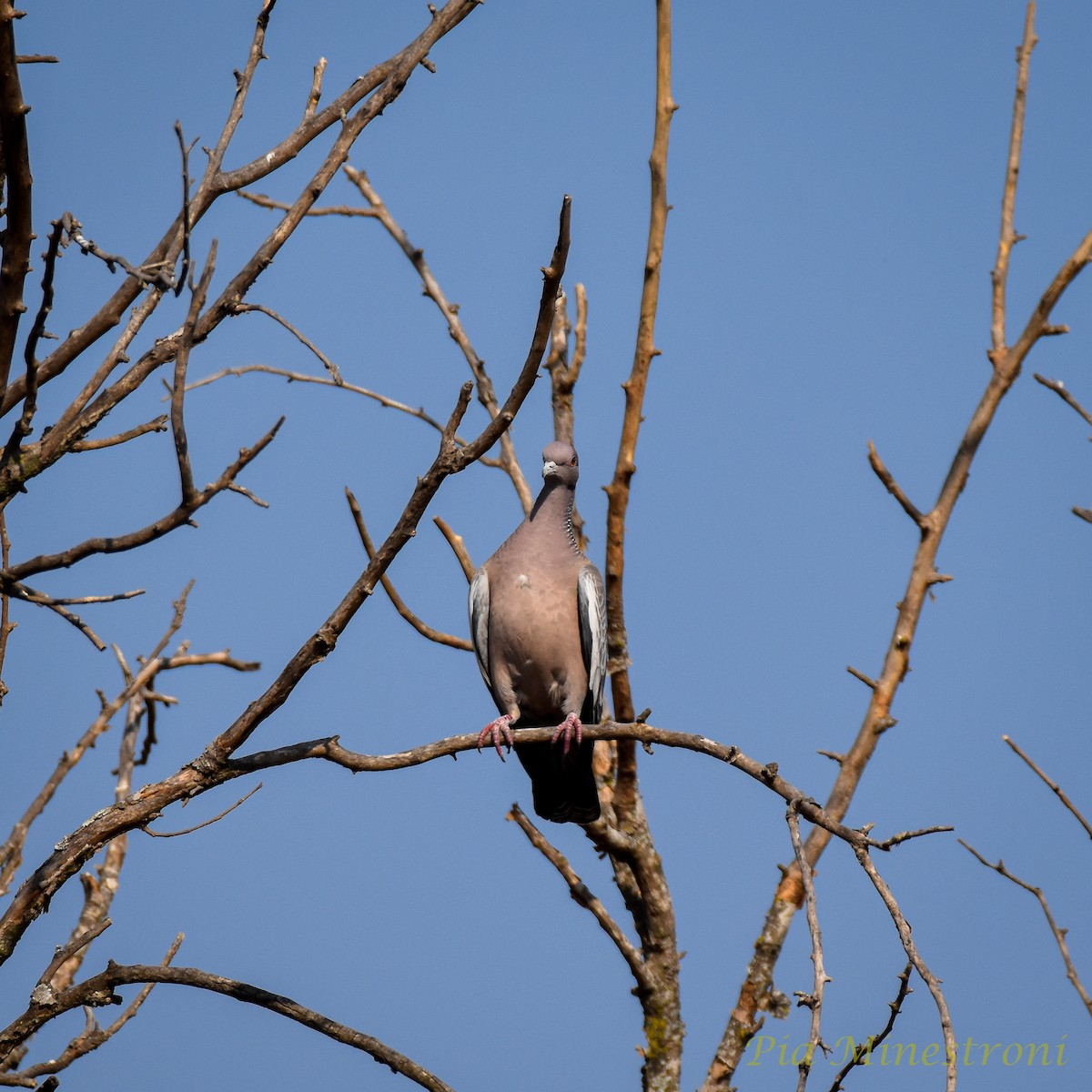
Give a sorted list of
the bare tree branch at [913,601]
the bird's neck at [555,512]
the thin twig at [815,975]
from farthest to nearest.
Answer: the bird's neck at [555,512] < the bare tree branch at [913,601] < the thin twig at [815,975]

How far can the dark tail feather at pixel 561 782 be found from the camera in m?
5.73

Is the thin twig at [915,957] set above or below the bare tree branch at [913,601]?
below

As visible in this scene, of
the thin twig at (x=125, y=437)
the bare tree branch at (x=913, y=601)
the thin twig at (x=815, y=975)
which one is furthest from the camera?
the bare tree branch at (x=913, y=601)

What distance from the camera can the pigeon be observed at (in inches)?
228

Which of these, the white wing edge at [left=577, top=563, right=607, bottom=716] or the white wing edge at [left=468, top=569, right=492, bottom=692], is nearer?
the white wing edge at [left=577, top=563, right=607, bottom=716]

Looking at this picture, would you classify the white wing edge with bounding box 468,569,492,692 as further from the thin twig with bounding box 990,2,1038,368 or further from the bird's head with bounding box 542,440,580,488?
the thin twig with bounding box 990,2,1038,368

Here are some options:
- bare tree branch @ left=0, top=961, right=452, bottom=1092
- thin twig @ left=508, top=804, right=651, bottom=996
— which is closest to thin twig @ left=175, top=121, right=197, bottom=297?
bare tree branch @ left=0, top=961, right=452, bottom=1092

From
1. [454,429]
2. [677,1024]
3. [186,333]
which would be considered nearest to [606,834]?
[677,1024]

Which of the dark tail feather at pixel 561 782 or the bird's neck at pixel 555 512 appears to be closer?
the dark tail feather at pixel 561 782

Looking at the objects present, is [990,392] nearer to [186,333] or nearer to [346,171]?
[346,171]

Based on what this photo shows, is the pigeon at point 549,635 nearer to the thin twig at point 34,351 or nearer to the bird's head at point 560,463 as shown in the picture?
the bird's head at point 560,463

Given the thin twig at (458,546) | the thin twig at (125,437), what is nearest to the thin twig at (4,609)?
the thin twig at (125,437)

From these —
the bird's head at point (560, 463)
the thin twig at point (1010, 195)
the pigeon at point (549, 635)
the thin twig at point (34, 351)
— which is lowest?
the thin twig at point (34, 351)

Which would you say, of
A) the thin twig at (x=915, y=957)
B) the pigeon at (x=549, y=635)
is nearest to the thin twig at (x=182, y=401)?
the thin twig at (x=915, y=957)
